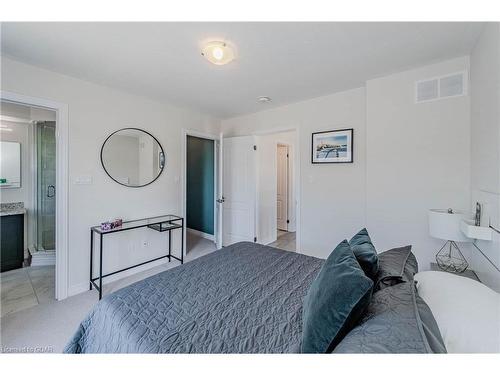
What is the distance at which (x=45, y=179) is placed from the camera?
3.46m

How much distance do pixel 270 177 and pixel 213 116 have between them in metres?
1.55

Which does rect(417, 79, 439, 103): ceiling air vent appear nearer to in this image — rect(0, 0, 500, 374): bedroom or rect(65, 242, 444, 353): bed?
rect(0, 0, 500, 374): bedroom

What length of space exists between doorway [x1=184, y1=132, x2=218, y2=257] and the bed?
9.45ft

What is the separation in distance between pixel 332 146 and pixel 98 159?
2911 mm

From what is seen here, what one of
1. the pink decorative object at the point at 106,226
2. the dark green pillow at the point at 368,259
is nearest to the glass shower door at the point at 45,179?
the pink decorative object at the point at 106,226

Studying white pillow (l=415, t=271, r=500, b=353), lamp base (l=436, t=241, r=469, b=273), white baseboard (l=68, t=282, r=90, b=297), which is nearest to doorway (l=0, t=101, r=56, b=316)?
white baseboard (l=68, t=282, r=90, b=297)

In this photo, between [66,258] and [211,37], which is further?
[66,258]

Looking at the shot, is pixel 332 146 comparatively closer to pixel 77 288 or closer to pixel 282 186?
pixel 282 186

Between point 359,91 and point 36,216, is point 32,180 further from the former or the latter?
point 359,91

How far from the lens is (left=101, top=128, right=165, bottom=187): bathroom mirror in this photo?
9.07 feet

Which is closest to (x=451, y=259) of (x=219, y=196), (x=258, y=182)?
(x=258, y=182)
